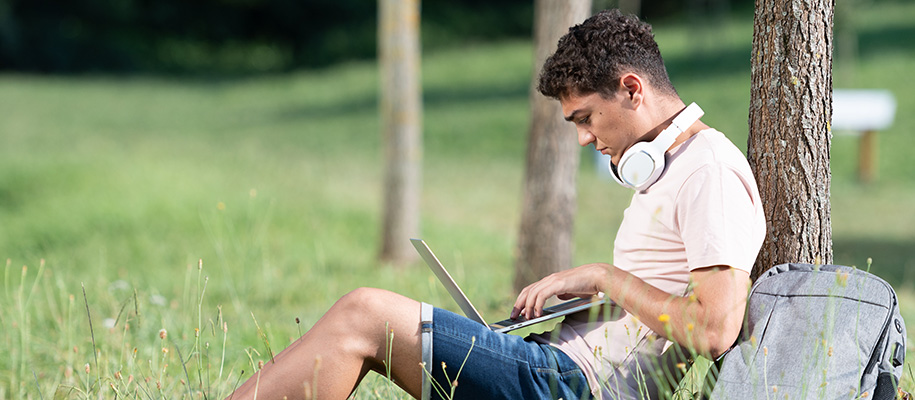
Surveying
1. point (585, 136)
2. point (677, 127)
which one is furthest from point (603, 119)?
point (677, 127)

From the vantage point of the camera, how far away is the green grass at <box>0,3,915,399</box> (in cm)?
454

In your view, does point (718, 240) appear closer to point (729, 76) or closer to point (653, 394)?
point (653, 394)

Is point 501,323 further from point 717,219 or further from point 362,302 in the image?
point 717,219

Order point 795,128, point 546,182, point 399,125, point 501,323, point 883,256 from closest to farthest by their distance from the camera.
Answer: point 501,323
point 795,128
point 546,182
point 399,125
point 883,256

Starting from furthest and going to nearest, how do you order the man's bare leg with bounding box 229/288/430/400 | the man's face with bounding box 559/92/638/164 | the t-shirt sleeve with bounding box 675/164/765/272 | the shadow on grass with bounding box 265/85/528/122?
the shadow on grass with bounding box 265/85/528/122 → the man's face with bounding box 559/92/638/164 → the man's bare leg with bounding box 229/288/430/400 → the t-shirt sleeve with bounding box 675/164/765/272

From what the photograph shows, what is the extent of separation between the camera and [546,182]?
5.88m

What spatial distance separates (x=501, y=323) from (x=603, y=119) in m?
0.63

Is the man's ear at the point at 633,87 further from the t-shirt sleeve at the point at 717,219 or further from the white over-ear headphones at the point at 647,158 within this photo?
the t-shirt sleeve at the point at 717,219

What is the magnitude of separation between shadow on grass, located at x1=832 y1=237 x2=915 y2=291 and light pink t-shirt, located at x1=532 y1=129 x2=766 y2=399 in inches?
205

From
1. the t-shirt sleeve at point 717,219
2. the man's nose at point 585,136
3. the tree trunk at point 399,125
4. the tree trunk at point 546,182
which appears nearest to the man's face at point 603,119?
the man's nose at point 585,136

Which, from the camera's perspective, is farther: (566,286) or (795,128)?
(795,128)

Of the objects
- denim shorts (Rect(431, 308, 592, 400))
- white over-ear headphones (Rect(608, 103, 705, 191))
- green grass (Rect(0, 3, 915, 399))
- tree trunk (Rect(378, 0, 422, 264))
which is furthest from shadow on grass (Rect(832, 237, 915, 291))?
denim shorts (Rect(431, 308, 592, 400))

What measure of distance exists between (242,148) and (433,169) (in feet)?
11.0

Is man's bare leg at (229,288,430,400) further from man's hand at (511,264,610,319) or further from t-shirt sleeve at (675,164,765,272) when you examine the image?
t-shirt sleeve at (675,164,765,272)
